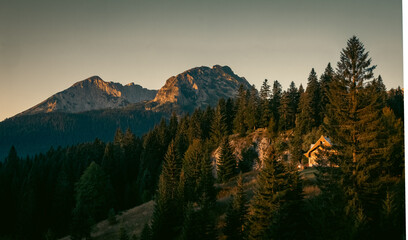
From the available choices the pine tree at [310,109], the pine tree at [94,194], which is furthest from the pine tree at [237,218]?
the pine tree at [94,194]

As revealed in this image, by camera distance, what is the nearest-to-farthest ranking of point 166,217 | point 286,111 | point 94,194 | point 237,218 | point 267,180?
point 267,180
point 237,218
point 166,217
point 94,194
point 286,111

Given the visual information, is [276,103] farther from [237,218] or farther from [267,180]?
[267,180]

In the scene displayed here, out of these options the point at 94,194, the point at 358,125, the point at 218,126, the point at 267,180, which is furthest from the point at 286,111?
the point at 267,180

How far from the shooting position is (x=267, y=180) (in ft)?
71.0

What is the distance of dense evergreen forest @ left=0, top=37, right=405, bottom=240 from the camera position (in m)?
18.7

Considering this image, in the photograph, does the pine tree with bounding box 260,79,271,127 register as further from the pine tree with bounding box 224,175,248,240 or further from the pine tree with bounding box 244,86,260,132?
the pine tree with bounding box 224,175,248,240

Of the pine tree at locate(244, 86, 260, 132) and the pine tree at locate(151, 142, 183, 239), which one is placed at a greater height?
the pine tree at locate(244, 86, 260, 132)

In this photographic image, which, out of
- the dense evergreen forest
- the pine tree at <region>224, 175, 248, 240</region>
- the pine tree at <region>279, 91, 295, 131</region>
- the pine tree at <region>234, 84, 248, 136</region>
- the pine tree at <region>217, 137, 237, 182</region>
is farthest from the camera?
the pine tree at <region>234, 84, 248, 136</region>

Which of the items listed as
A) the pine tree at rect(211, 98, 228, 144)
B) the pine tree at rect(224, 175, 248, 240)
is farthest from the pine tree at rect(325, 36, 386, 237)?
the pine tree at rect(211, 98, 228, 144)

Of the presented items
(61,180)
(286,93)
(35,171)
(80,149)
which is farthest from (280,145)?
(80,149)

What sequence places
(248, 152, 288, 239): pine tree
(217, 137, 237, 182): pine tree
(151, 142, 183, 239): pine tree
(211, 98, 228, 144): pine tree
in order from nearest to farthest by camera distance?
(248, 152, 288, 239): pine tree, (151, 142, 183, 239): pine tree, (217, 137, 237, 182): pine tree, (211, 98, 228, 144): pine tree

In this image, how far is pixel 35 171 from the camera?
64.2 meters

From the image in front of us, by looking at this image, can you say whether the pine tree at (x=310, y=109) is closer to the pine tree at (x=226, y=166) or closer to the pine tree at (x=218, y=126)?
the pine tree at (x=226, y=166)

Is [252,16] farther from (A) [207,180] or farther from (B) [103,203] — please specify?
(B) [103,203]
